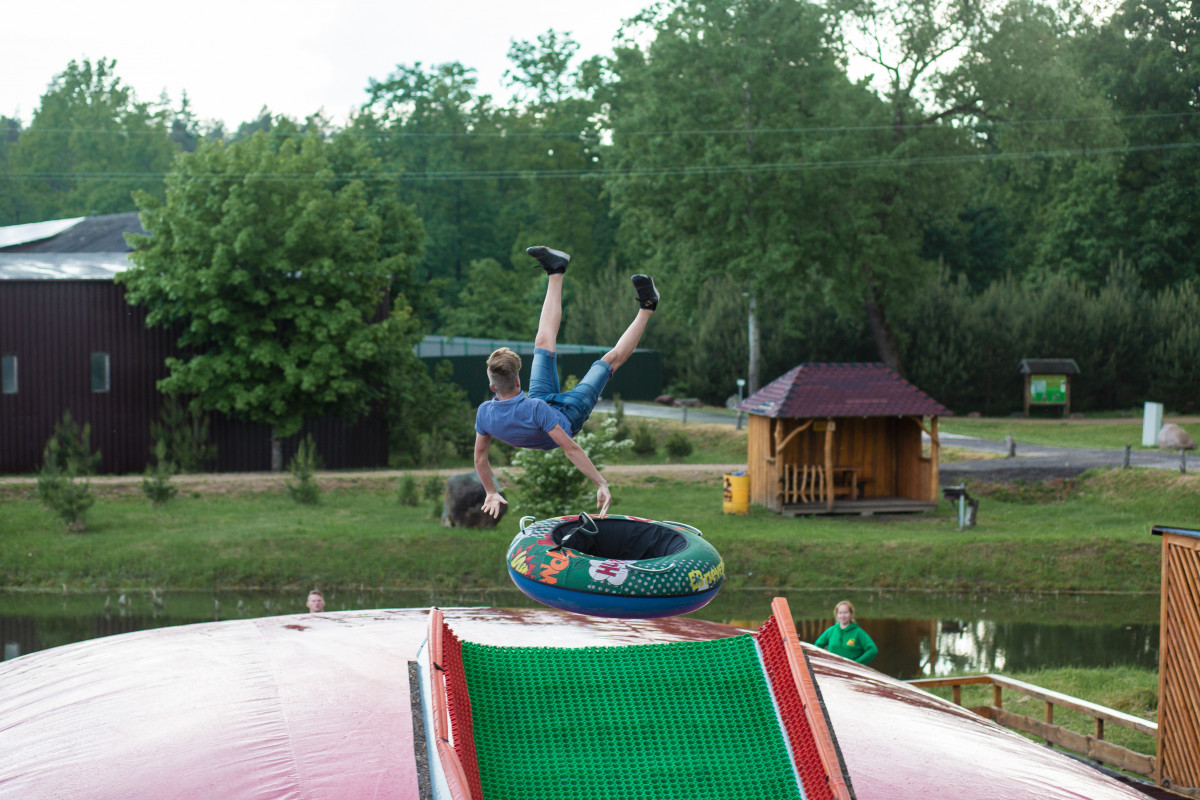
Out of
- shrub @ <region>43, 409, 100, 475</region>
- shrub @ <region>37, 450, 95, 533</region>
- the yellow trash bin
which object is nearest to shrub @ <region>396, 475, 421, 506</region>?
shrub @ <region>37, 450, 95, 533</region>

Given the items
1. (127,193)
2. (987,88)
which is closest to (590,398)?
(987,88)

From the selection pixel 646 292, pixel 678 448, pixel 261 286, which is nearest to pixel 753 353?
pixel 678 448

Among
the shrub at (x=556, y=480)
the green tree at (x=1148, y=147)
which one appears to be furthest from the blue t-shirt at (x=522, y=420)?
the green tree at (x=1148, y=147)

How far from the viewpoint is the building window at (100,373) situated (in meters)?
28.6

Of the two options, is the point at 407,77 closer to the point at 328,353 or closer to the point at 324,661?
the point at 328,353

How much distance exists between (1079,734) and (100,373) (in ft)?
84.4

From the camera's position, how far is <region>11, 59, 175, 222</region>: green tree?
229 ft

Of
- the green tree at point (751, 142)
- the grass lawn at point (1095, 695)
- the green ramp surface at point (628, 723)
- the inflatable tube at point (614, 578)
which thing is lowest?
the grass lawn at point (1095, 695)

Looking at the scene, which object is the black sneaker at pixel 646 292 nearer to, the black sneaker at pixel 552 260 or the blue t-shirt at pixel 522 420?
the black sneaker at pixel 552 260

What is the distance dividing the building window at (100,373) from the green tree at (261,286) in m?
1.75

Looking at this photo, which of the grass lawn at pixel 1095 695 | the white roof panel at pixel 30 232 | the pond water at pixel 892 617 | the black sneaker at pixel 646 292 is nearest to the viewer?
the black sneaker at pixel 646 292

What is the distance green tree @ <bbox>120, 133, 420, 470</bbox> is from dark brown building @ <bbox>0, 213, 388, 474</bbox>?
79cm

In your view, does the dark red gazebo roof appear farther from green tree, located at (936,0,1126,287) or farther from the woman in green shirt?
green tree, located at (936,0,1126,287)

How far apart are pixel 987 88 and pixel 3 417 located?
33427 mm
